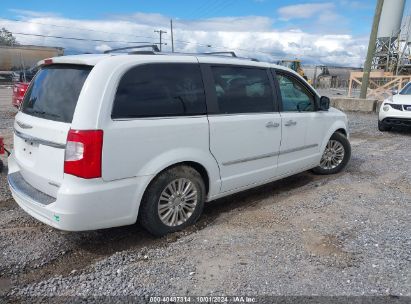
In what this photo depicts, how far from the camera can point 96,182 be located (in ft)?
10.3

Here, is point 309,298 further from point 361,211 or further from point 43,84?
point 43,84

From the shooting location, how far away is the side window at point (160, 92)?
10.8 feet

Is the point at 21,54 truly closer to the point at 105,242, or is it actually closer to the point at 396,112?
the point at 396,112

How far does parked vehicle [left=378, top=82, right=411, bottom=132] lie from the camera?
9703 millimetres

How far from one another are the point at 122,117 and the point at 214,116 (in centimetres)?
105

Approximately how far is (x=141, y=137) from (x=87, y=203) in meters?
0.71

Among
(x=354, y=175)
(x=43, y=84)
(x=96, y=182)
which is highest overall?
(x=43, y=84)

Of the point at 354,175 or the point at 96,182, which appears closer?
the point at 96,182

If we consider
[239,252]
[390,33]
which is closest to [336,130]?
[239,252]

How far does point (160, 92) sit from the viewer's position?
3518 mm

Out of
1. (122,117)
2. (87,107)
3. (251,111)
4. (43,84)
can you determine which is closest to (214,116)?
(251,111)

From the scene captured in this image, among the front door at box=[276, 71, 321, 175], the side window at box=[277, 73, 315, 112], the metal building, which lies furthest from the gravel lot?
the metal building

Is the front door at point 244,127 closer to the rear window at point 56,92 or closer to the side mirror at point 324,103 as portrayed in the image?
the side mirror at point 324,103

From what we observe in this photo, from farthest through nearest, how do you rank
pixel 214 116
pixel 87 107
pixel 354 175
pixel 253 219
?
pixel 354 175 < pixel 253 219 < pixel 214 116 < pixel 87 107
